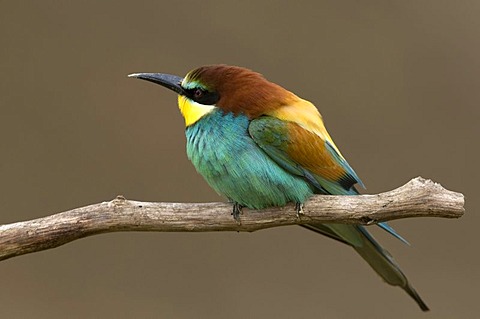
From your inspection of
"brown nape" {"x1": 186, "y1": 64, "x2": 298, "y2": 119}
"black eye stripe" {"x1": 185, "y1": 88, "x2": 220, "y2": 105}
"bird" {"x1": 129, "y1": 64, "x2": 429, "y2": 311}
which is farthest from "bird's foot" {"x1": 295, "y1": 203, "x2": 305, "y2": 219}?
"black eye stripe" {"x1": 185, "y1": 88, "x2": 220, "y2": 105}

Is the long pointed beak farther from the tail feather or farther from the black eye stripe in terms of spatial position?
the tail feather

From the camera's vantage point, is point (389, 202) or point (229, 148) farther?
point (229, 148)

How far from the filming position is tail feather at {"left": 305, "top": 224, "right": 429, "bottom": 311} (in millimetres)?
1951

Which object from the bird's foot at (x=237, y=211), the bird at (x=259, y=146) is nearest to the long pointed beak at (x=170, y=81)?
the bird at (x=259, y=146)

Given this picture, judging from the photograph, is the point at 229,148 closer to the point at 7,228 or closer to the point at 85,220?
the point at 85,220

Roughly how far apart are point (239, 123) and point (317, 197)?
0.88 feet

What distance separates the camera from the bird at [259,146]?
1.83 m

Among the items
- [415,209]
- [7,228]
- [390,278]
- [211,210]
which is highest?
[7,228]

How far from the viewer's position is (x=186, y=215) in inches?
66.3

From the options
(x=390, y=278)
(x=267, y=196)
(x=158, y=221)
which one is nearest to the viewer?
(x=158, y=221)

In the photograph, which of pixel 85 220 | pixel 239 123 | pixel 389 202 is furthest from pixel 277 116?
pixel 85 220

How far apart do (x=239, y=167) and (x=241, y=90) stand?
0.19 metres

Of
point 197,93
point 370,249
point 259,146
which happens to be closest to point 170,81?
point 197,93

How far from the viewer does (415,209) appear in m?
1.57
